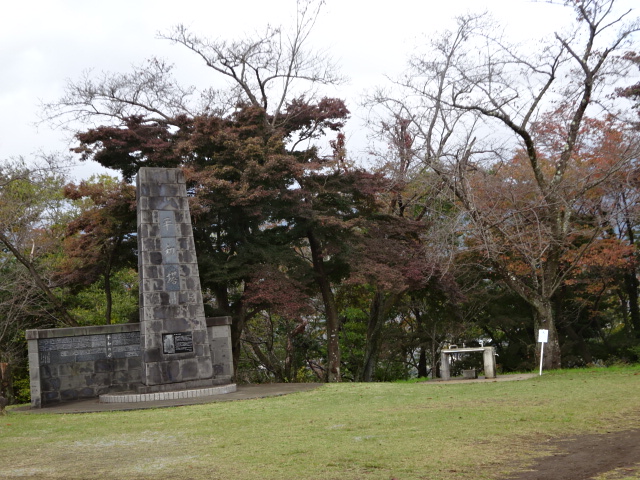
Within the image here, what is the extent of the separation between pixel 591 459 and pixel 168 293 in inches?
359

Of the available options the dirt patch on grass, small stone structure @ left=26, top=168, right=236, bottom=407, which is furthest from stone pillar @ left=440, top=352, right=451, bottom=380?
the dirt patch on grass

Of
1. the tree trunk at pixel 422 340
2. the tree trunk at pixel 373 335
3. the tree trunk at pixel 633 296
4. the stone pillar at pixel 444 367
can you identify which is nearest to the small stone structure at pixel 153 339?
the stone pillar at pixel 444 367

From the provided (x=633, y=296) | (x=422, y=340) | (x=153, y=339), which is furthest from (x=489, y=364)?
(x=633, y=296)

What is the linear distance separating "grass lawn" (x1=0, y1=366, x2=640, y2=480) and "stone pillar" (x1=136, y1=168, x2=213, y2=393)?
2031 mm

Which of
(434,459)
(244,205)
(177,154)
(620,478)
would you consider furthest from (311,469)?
(177,154)

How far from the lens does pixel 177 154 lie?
1620cm

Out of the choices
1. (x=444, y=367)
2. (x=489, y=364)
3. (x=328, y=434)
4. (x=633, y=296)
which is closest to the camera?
(x=328, y=434)

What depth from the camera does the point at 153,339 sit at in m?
12.6

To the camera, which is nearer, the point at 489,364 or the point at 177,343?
the point at 177,343

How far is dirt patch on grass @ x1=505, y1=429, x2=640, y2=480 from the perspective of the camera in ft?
16.4

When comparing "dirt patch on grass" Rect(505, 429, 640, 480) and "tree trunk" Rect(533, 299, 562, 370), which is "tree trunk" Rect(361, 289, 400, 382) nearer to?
"tree trunk" Rect(533, 299, 562, 370)

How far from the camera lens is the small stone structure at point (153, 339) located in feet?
41.5

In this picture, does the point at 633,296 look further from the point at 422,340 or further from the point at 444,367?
the point at 444,367

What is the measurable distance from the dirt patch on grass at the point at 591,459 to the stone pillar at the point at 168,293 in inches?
321
